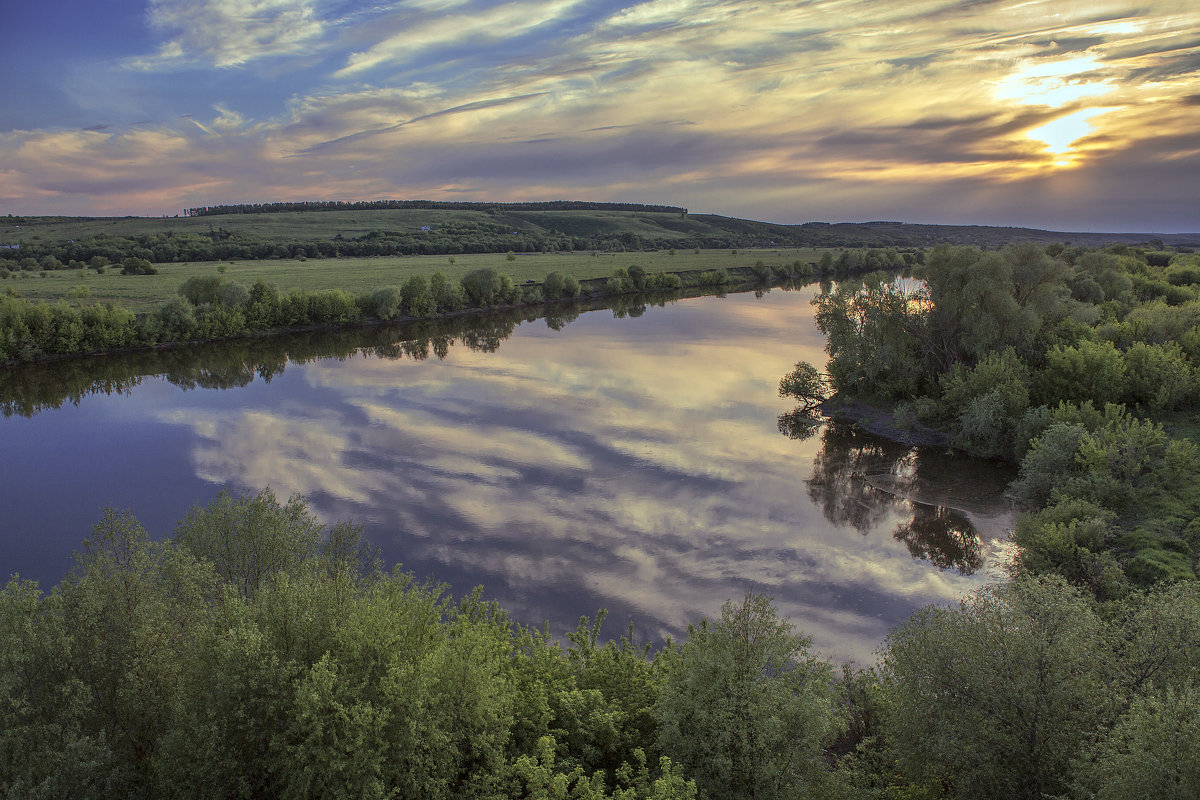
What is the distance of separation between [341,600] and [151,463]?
81.4 ft

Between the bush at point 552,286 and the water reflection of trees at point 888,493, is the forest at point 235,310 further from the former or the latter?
the water reflection of trees at point 888,493

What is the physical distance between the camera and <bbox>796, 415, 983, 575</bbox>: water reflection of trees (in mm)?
21500

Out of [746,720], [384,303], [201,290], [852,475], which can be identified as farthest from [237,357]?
[746,720]

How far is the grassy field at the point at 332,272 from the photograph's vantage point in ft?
205

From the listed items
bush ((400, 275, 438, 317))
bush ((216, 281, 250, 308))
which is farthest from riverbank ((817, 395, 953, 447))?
bush ((216, 281, 250, 308))

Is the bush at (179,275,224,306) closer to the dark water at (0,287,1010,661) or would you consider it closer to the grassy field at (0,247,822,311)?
the grassy field at (0,247,822,311)

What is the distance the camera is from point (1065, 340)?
A: 3288 cm

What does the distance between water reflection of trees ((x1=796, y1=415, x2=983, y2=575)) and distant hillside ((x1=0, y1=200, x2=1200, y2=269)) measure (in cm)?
8858

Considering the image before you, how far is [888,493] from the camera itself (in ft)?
84.3

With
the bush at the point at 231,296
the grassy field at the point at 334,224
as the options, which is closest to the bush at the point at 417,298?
the bush at the point at 231,296

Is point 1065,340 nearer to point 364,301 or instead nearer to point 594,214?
point 364,301

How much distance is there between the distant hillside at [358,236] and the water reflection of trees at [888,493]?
291 ft

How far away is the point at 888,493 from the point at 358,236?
13380cm

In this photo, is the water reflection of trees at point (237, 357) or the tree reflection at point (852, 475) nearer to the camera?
the tree reflection at point (852, 475)
